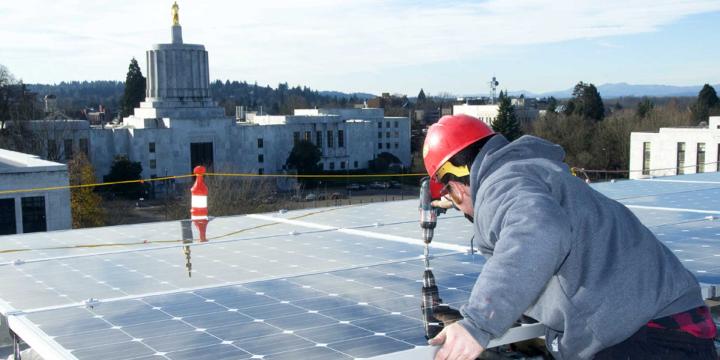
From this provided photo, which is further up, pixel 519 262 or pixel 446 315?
pixel 519 262

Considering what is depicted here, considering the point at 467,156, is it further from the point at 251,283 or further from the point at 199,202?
the point at 199,202

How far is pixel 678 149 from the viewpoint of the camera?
55.2m

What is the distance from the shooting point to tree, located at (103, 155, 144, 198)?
73000 millimetres

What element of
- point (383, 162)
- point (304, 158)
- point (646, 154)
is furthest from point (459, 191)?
point (383, 162)

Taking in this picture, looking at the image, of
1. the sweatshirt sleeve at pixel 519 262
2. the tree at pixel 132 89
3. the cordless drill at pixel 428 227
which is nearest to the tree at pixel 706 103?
the tree at pixel 132 89

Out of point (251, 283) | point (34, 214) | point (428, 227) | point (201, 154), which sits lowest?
point (201, 154)

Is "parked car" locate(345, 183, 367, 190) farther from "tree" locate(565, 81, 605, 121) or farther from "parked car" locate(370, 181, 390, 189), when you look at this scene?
"tree" locate(565, 81, 605, 121)

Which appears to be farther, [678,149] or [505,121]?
[505,121]

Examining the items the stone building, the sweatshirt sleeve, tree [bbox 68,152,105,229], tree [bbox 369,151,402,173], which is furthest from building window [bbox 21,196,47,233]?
tree [bbox 369,151,402,173]

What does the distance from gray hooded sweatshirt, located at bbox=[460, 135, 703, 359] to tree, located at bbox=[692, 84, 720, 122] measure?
9399cm

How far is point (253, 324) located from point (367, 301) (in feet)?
3.51

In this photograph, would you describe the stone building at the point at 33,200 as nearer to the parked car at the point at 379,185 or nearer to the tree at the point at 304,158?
the parked car at the point at 379,185

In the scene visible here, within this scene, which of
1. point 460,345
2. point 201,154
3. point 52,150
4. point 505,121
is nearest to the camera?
point 460,345

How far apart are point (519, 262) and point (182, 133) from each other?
268 ft
